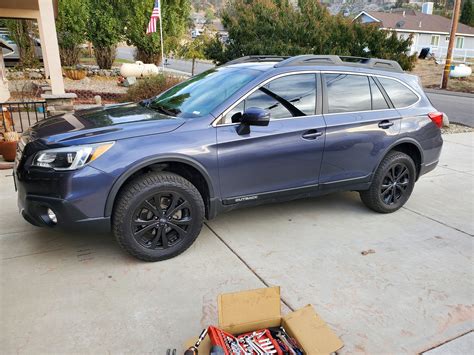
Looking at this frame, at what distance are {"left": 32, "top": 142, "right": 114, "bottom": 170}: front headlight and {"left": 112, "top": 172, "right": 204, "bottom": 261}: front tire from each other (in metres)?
0.37

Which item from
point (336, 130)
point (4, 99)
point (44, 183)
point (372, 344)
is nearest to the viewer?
point (372, 344)

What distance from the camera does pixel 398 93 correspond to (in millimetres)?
4664

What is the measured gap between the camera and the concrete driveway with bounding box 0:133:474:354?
2.72 metres

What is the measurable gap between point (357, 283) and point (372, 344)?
704 millimetres

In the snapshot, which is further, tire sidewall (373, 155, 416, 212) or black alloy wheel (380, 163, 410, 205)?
black alloy wheel (380, 163, 410, 205)

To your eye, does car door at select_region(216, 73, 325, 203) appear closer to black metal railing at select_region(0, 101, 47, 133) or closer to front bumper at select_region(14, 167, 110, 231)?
front bumper at select_region(14, 167, 110, 231)

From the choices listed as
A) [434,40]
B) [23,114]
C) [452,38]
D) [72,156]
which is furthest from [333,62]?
[434,40]

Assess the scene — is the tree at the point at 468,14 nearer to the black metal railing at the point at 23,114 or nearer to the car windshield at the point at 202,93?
the black metal railing at the point at 23,114

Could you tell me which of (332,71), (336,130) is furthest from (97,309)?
(332,71)

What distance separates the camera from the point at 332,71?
13.9ft

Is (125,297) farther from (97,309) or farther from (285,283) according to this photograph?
(285,283)

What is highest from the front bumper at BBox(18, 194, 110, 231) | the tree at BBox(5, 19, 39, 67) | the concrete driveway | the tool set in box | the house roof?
the house roof

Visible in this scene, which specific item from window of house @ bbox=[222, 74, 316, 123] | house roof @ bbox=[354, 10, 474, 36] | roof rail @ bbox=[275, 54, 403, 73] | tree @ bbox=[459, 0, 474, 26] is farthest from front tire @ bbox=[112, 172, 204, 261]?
tree @ bbox=[459, 0, 474, 26]

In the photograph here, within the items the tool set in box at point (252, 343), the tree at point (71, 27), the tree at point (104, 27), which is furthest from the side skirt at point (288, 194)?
the tree at point (71, 27)
